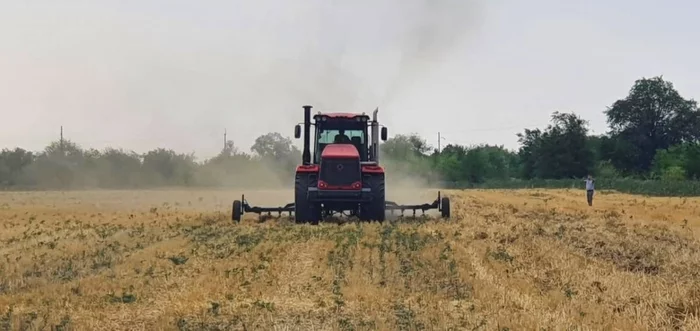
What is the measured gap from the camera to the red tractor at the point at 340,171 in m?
22.2

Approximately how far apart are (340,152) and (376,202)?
178 cm

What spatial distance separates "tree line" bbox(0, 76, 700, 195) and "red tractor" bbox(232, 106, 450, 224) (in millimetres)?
39817

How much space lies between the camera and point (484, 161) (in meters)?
96.7

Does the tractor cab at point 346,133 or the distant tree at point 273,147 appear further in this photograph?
the distant tree at point 273,147

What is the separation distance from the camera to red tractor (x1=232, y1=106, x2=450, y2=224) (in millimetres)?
22156

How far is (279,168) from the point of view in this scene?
2840 inches

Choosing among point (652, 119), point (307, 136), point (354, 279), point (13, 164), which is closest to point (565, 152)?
point (652, 119)

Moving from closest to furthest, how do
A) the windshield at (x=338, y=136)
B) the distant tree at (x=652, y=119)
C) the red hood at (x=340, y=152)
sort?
the red hood at (x=340, y=152)
the windshield at (x=338, y=136)
the distant tree at (x=652, y=119)

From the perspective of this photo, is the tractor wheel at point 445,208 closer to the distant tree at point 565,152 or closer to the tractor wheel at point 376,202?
the tractor wheel at point 376,202

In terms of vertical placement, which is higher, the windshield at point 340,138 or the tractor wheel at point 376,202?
the windshield at point 340,138

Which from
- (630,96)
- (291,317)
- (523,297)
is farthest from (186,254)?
(630,96)

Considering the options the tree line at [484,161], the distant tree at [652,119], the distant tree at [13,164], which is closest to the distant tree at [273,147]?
the tree line at [484,161]

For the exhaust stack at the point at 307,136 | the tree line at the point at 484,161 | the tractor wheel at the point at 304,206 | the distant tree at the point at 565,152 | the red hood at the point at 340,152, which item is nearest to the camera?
the red hood at the point at 340,152

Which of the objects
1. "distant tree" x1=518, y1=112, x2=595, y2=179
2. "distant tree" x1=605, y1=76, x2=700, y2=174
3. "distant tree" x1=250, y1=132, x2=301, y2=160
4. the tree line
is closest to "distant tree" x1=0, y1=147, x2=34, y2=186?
the tree line
